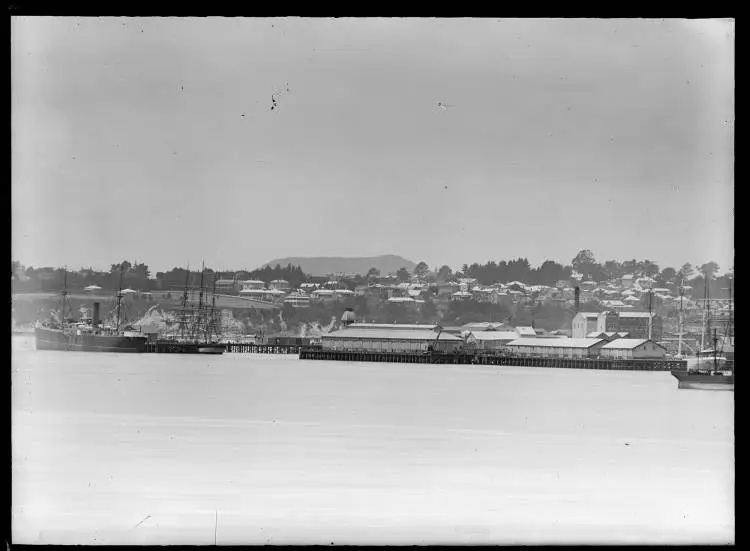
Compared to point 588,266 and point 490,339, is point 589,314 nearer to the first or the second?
point 588,266

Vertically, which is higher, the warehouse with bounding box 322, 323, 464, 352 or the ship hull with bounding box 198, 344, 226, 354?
the warehouse with bounding box 322, 323, 464, 352

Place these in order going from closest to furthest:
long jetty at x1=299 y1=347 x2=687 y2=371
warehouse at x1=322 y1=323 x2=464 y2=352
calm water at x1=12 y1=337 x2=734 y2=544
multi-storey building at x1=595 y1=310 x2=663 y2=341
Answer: calm water at x1=12 y1=337 x2=734 y2=544 → long jetty at x1=299 y1=347 x2=687 y2=371 → multi-storey building at x1=595 y1=310 x2=663 y2=341 → warehouse at x1=322 y1=323 x2=464 y2=352

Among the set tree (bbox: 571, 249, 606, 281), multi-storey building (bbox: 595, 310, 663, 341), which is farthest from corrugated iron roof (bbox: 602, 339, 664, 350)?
tree (bbox: 571, 249, 606, 281)

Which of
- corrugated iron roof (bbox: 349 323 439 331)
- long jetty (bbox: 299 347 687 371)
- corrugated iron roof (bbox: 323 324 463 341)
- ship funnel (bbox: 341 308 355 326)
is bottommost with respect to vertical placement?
long jetty (bbox: 299 347 687 371)

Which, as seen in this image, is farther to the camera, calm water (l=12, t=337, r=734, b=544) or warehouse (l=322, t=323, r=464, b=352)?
warehouse (l=322, t=323, r=464, b=352)

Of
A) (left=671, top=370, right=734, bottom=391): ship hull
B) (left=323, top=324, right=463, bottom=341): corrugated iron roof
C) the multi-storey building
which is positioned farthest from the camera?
(left=323, top=324, right=463, bottom=341): corrugated iron roof

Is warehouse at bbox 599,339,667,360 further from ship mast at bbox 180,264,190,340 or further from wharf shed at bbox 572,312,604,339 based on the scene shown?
ship mast at bbox 180,264,190,340
